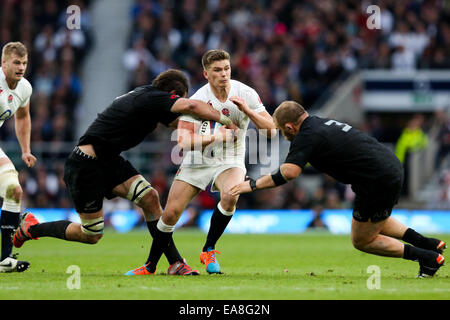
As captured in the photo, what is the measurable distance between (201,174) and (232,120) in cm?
77

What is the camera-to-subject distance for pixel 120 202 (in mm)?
22312

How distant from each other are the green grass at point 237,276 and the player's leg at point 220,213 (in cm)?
22

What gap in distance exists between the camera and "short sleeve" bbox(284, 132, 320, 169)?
27.7ft

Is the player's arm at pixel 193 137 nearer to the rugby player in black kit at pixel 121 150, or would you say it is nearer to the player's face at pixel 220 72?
the rugby player in black kit at pixel 121 150

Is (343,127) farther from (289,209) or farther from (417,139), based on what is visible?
(417,139)

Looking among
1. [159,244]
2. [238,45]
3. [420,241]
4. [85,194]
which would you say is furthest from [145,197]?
[238,45]

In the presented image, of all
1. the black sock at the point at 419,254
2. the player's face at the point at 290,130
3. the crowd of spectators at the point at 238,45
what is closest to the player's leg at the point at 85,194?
the player's face at the point at 290,130

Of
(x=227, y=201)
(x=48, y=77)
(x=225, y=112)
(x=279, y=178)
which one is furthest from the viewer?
(x=48, y=77)

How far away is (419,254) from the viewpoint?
8828mm

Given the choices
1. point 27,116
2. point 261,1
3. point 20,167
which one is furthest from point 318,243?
point 261,1

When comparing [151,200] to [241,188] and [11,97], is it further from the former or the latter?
[11,97]

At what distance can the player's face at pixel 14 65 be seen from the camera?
9.80 m

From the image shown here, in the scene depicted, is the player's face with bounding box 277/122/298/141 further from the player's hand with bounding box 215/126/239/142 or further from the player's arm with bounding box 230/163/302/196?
the player's hand with bounding box 215/126/239/142
